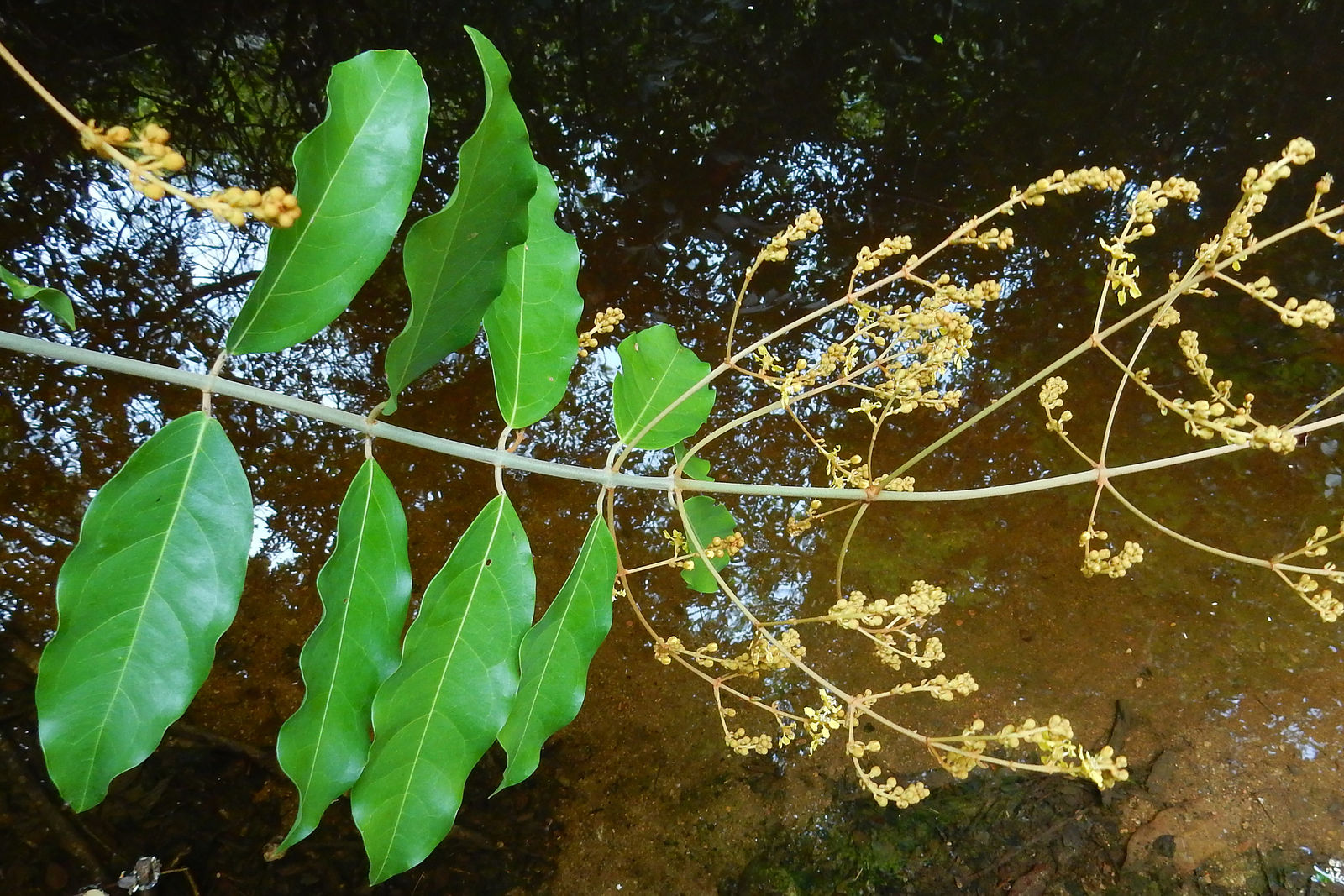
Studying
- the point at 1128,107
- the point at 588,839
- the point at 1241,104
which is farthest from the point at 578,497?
the point at 1241,104

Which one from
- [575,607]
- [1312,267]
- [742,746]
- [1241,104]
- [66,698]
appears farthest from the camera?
[1241,104]

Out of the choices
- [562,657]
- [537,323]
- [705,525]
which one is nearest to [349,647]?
[562,657]

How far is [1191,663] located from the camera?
2.06m

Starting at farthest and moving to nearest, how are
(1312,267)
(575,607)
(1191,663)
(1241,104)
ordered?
(1241,104)
(1312,267)
(1191,663)
(575,607)

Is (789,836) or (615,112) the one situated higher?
(615,112)

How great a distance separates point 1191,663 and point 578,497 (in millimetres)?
1574

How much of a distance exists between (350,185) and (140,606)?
0.49 meters

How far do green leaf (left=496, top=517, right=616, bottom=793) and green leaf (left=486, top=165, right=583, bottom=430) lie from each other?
195mm

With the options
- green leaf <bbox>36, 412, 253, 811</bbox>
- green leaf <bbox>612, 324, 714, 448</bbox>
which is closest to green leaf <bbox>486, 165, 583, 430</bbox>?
green leaf <bbox>612, 324, 714, 448</bbox>

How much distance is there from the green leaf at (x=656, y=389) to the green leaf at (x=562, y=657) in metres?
0.20

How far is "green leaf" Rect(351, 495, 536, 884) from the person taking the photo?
975mm

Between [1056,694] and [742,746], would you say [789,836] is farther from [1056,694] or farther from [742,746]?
[742,746]

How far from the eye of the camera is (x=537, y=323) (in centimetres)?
113

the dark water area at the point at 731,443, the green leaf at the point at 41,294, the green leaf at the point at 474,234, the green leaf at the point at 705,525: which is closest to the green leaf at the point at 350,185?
the green leaf at the point at 474,234
